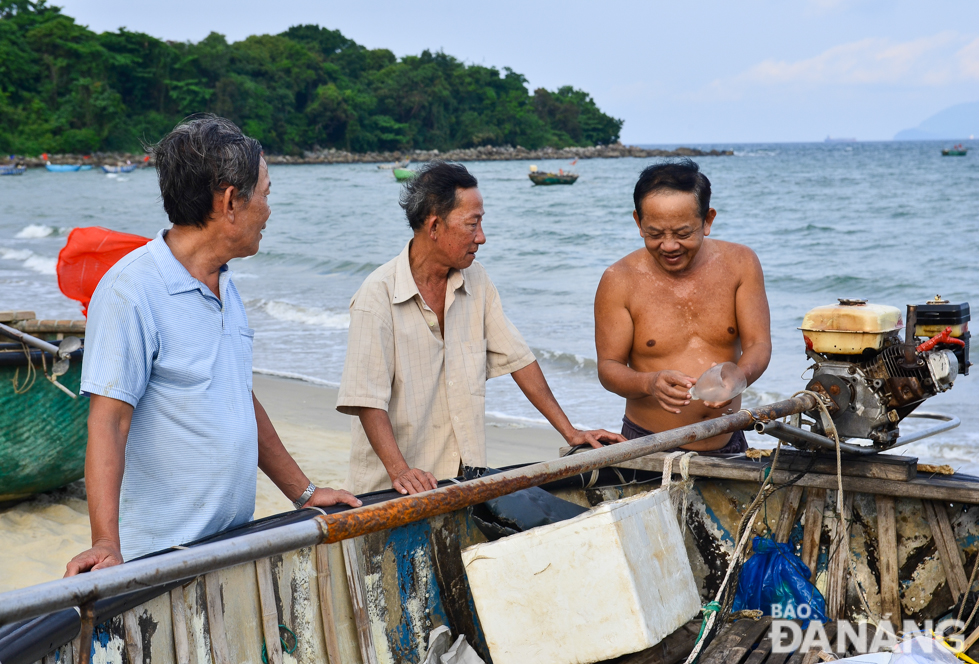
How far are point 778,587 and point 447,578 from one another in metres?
1.05

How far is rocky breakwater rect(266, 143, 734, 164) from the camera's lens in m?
74.9

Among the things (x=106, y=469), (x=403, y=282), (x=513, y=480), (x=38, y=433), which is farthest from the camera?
(x=38, y=433)

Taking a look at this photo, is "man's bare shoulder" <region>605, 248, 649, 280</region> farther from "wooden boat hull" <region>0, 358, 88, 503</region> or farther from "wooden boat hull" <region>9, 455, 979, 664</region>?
"wooden boat hull" <region>0, 358, 88, 503</region>

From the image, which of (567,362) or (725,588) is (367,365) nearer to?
(725,588)

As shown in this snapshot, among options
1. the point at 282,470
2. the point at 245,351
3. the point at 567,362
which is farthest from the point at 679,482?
the point at 567,362

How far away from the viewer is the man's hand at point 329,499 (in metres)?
2.30

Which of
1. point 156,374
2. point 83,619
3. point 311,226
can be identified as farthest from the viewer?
point 311,226

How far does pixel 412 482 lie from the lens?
2375 millimetres

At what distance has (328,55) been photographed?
9262 centimetres

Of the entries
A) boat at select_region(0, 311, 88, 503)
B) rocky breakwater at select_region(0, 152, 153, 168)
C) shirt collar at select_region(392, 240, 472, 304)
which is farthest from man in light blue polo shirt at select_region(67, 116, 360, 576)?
rocky breakwater at select_region(0, 152, 153, 168)

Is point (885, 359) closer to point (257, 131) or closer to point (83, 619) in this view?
point (83, 619)

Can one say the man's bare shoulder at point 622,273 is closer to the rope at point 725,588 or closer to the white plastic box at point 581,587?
the rope at point 725,588

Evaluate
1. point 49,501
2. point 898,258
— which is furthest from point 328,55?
point 49,501

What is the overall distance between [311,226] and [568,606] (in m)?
24.3
